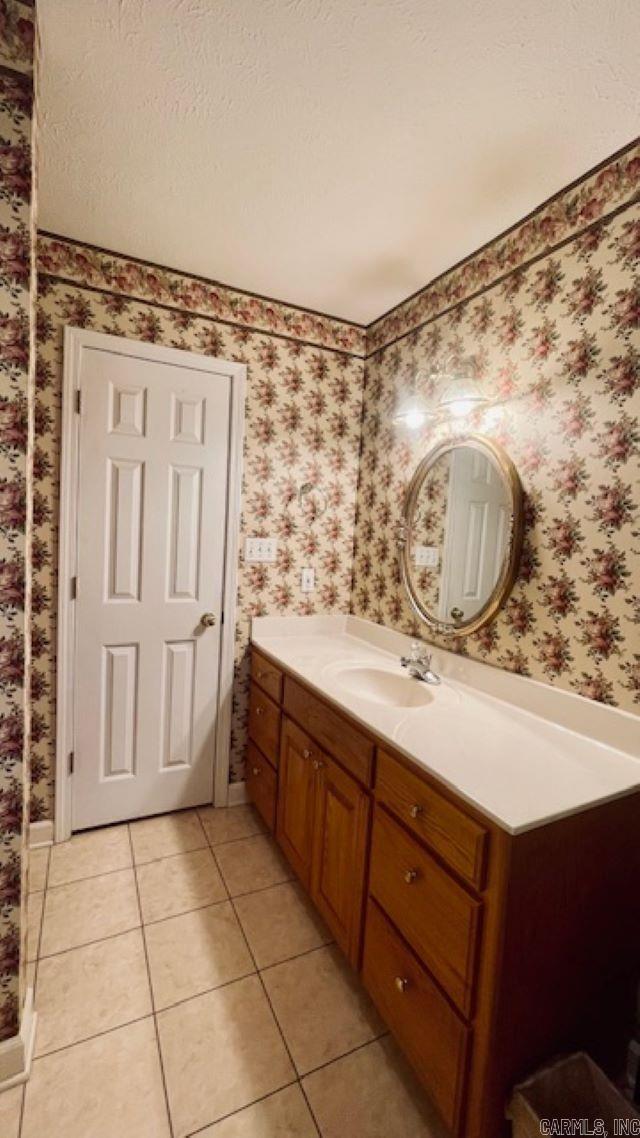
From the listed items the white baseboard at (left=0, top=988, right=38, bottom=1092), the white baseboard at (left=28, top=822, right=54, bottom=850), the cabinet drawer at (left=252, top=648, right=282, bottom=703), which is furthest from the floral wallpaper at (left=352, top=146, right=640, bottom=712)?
the white baseboard at (left=28, top=822, right=54, bottom=850)

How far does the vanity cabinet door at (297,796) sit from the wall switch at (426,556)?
80 cm

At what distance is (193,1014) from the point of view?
4.22 feet

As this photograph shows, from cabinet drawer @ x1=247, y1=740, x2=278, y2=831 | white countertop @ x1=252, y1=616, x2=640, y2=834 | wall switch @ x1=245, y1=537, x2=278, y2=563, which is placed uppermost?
wall switch @ x1=245, y1=537, x2=278, y2=563

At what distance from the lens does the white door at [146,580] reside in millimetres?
1880

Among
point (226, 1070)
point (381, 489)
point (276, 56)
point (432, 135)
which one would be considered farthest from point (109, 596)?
point (432, 135)

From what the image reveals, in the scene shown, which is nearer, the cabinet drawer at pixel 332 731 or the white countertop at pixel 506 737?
the white countertop at pixel 506 737

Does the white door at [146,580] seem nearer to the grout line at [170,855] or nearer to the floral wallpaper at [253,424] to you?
the floral wallpaper at [253,424]

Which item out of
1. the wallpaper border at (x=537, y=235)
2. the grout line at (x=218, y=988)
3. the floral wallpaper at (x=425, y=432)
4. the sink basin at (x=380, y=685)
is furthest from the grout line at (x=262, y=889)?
the wallpaper border at (x=537, y=235)

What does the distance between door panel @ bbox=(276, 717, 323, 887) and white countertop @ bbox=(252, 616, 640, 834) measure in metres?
0.24

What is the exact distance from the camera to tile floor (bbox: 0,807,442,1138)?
3.52 feet

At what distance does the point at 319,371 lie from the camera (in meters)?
2.25

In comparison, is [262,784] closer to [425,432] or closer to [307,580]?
[307,580]

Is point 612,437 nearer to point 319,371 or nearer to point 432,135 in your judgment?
point 432,135

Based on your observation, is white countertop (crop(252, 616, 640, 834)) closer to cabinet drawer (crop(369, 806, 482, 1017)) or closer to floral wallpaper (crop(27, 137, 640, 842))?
floral wallpaper (crop(27, 137, 640, 842))
